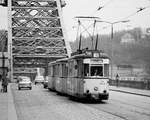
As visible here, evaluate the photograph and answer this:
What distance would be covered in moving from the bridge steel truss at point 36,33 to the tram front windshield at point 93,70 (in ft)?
225

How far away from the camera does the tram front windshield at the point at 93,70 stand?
23188 mm

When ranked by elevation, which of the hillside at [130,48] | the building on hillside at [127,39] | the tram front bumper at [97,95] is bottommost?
the tram front bumper at [97,95]

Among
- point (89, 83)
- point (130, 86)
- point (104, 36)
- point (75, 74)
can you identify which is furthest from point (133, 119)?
point (104, 36)

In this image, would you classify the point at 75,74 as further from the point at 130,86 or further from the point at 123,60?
the point at 123,60

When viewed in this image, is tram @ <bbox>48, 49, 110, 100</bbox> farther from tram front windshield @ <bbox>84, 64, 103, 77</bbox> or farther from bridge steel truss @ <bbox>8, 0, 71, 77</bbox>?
bridge steel truss @ <bbox>8, 0, 71, 77</bbox>

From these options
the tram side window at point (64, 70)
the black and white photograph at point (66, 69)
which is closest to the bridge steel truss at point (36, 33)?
the black and white photograph at point (66, 69)

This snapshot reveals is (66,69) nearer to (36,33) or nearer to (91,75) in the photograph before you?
(91,75)

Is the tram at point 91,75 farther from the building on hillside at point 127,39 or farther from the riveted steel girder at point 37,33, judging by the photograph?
the riveted steel girder at point 37,33

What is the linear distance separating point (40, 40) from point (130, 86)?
5580 cm

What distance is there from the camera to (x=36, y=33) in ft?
342

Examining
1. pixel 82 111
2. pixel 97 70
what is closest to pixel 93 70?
pixel 97 70

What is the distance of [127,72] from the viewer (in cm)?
8400

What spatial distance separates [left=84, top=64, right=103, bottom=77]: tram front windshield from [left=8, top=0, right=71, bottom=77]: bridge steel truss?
68715 mm

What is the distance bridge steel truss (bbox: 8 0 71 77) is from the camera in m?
96.2
